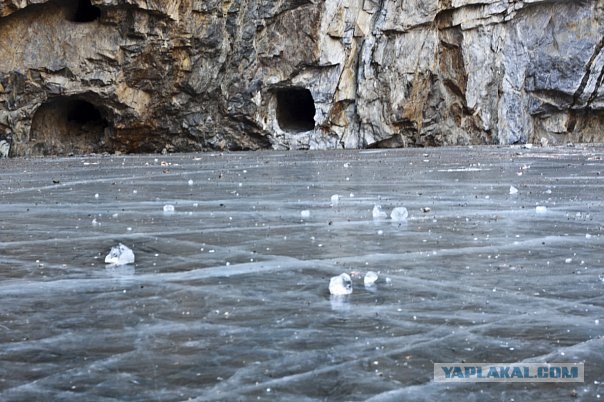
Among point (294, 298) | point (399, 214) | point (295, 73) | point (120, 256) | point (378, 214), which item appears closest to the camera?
point (294, 298)

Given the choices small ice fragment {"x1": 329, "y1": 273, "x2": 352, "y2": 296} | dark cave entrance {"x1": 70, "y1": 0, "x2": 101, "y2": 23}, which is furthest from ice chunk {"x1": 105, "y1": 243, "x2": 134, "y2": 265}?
dark cave entrance {"x1": 70, "y1": 0, "x2": 101, "y2": 23}

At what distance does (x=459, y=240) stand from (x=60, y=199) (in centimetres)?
404

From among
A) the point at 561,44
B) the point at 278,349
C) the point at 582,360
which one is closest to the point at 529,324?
the point at 582,360

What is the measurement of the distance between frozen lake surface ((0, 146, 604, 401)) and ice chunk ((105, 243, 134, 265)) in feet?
0.23

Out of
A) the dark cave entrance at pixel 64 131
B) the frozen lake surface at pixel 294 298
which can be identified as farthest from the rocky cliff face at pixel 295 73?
the frozen lake surface at pixel 294 298

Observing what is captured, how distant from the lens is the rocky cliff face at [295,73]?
19047mm

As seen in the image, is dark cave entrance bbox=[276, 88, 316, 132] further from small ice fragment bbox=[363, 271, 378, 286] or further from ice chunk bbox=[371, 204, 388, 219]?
small ice fragment bbox=[363, 271, 378, 286]

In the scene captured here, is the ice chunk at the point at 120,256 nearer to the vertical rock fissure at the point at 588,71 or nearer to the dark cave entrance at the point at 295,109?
the dark cave entrance at the point at 295,109

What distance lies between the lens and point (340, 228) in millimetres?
5438

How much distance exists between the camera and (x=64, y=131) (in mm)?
→ 20391

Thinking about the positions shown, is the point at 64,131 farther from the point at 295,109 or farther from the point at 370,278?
the point at 370,278

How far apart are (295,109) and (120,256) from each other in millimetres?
19535

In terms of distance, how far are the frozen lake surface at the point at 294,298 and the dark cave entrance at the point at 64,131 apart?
1287 cm

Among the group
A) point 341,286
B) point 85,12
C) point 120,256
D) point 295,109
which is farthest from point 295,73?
point 341,286
